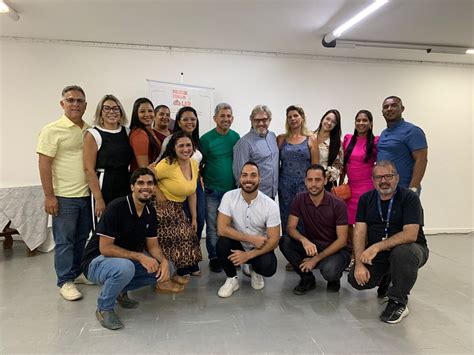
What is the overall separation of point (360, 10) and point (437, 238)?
3547 mm

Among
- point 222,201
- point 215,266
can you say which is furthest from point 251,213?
point 215,266

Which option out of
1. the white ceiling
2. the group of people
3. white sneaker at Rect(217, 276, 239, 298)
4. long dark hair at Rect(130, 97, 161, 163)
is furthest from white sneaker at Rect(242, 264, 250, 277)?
the white ceiling

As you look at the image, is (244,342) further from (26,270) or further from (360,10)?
(360,10)

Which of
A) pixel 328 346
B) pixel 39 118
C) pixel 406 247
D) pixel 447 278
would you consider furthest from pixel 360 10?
pixel 39 118

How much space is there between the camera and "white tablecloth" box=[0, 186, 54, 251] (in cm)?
349

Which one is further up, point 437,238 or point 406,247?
point 406,247

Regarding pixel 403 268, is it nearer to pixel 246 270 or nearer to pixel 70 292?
pixel 246 270

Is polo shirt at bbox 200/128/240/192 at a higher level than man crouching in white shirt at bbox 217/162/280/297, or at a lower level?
higher

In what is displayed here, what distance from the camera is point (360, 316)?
2.31m

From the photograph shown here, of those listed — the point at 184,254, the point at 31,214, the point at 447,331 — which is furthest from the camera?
the point at 31,214

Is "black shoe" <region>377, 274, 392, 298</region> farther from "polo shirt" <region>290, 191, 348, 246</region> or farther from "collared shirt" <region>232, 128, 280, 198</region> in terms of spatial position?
"collared shirt" <region>232, 128, 280, 198</region>

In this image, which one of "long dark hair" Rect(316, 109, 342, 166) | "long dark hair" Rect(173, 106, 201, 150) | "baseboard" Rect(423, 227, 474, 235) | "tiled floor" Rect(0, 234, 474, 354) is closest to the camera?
"tiled floor" Rect(0, 234, 474, 354)

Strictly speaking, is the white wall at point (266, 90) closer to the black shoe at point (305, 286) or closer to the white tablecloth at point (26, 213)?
the white tablecloth at point (26, 213)

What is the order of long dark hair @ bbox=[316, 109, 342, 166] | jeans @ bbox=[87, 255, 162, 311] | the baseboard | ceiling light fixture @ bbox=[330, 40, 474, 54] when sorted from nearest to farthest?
jeans @ bbox=[87, 255, 162, 311] < long dark hair @ bbox=[316, 109, 342, 166] < ceiling light fixture @ bbox=[330, 40, 474, 54] < the baseboard
